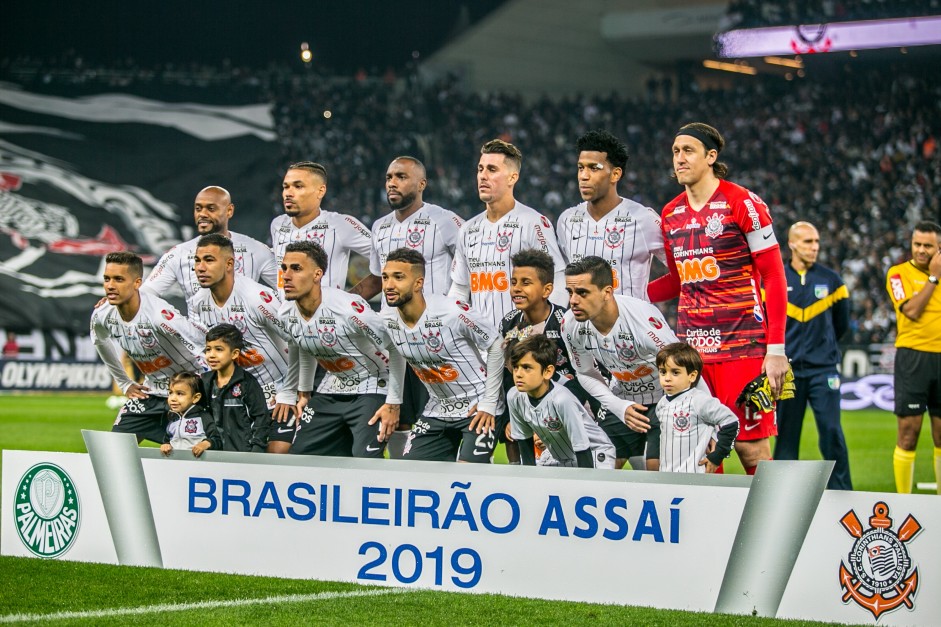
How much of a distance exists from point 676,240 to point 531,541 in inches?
68.6

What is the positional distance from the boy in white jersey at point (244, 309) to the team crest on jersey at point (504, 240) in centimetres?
147

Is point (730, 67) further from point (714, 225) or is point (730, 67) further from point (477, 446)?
point (714, 225)

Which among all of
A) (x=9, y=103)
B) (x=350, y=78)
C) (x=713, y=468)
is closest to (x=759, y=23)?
(x=350, y=78)

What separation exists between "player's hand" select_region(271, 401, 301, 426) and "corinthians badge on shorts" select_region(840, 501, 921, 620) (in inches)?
143

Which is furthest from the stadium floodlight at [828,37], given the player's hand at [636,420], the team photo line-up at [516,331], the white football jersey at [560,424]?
the player's hand at [636,420]

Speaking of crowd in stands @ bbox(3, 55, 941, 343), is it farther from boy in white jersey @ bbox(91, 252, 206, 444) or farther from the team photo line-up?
boy in white jersey @ bbox(91, 252, 206, 444)

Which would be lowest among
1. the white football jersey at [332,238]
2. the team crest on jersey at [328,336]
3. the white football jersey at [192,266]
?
the team crest on jersey at [328,336]

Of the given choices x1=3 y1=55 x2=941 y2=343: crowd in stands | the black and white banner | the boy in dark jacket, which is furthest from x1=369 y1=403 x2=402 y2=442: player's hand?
x1=3 y1=55 x2=941 y2=343: crowd in stands

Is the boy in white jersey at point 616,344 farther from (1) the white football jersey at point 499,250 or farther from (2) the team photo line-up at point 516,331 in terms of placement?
(1) the white football jersey at point 499,250

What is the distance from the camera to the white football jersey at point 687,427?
572 centimetres

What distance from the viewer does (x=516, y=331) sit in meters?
6.61

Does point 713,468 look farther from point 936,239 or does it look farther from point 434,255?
point 936,239

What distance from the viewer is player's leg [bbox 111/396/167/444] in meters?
7.95

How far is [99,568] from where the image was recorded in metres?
6.20
